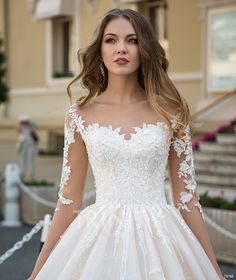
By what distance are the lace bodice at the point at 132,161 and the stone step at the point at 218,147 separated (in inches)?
289

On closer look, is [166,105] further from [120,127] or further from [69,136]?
[69,136]

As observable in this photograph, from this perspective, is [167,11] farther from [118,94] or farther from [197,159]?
[118,94]

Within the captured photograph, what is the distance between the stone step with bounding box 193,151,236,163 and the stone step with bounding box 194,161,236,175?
118 mm

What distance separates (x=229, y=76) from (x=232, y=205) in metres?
6.32

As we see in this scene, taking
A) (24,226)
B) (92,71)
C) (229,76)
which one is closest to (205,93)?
(229,76)

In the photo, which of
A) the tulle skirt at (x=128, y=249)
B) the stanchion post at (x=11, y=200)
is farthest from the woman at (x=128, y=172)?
the stanchion post at (x=11, y=200)

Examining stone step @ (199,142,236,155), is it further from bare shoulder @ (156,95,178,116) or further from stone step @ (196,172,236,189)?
bare shoulder @ (156,95,178,116)

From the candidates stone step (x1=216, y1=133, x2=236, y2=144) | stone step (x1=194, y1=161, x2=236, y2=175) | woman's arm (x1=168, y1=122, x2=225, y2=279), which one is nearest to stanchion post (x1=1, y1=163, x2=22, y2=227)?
stone step (x1=194, y1=161, x2=236, y2=175)

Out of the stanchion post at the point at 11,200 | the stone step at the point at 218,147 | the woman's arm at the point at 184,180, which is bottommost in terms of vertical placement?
the stanchion post at the point at 11,200

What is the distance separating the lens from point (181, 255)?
2.11 metres

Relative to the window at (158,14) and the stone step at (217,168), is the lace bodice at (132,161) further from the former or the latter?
the window at (158,14)

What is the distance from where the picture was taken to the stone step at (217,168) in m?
9.00

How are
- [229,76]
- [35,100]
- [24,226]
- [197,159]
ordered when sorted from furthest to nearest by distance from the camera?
[35,100], [229,76], [197,159], [24,226]

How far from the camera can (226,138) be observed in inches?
389
